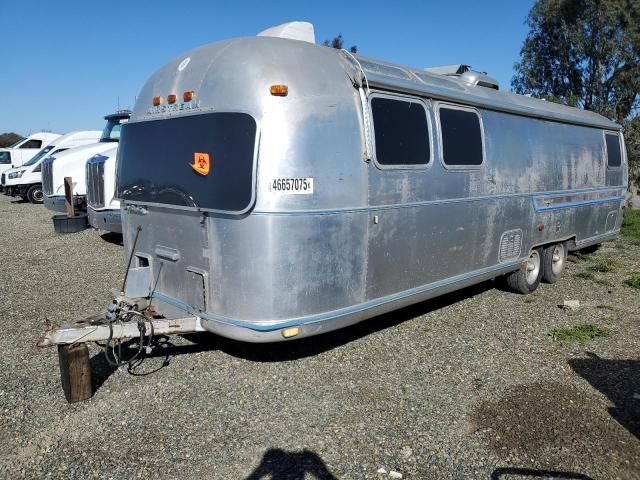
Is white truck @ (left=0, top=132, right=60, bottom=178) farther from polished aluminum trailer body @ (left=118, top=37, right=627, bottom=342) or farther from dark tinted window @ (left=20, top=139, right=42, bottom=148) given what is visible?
polished aluminum trailer body @ (left=118, top=37, right=627, bottom=342)

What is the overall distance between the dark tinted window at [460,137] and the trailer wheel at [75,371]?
3.81m

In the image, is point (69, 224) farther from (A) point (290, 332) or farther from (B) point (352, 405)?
(B) point (352, 405)

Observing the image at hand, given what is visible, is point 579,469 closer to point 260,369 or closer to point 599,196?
point 260,369

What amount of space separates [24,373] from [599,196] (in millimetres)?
8534

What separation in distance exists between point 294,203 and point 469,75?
12.0ft

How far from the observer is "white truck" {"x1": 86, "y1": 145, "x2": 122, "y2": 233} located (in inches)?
361

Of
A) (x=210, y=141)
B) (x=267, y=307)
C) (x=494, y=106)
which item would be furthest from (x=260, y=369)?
(x=494, y=106)

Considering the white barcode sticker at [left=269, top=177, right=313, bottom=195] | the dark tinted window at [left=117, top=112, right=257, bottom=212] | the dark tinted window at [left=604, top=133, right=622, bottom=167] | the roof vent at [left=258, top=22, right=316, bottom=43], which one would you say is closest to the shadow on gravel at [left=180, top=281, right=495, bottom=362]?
the dark tinted window at [left=117, top=112, right=257, bottom=212]

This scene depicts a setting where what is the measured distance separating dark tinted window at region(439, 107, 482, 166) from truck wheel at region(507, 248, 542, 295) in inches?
84.9

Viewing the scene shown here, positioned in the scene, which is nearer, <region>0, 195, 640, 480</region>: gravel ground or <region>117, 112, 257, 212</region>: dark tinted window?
<region>0, 195, 640, 480</region>: gravel ground

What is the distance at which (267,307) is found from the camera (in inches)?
163

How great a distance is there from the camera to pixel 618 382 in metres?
4.77

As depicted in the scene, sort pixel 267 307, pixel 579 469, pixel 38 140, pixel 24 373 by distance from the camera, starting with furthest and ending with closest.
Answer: pixel 38 140 → pixel 24 373 → pixel 267 307 → pixel 579 469

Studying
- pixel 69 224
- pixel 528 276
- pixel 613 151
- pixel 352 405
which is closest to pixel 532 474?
pixel 352 405
